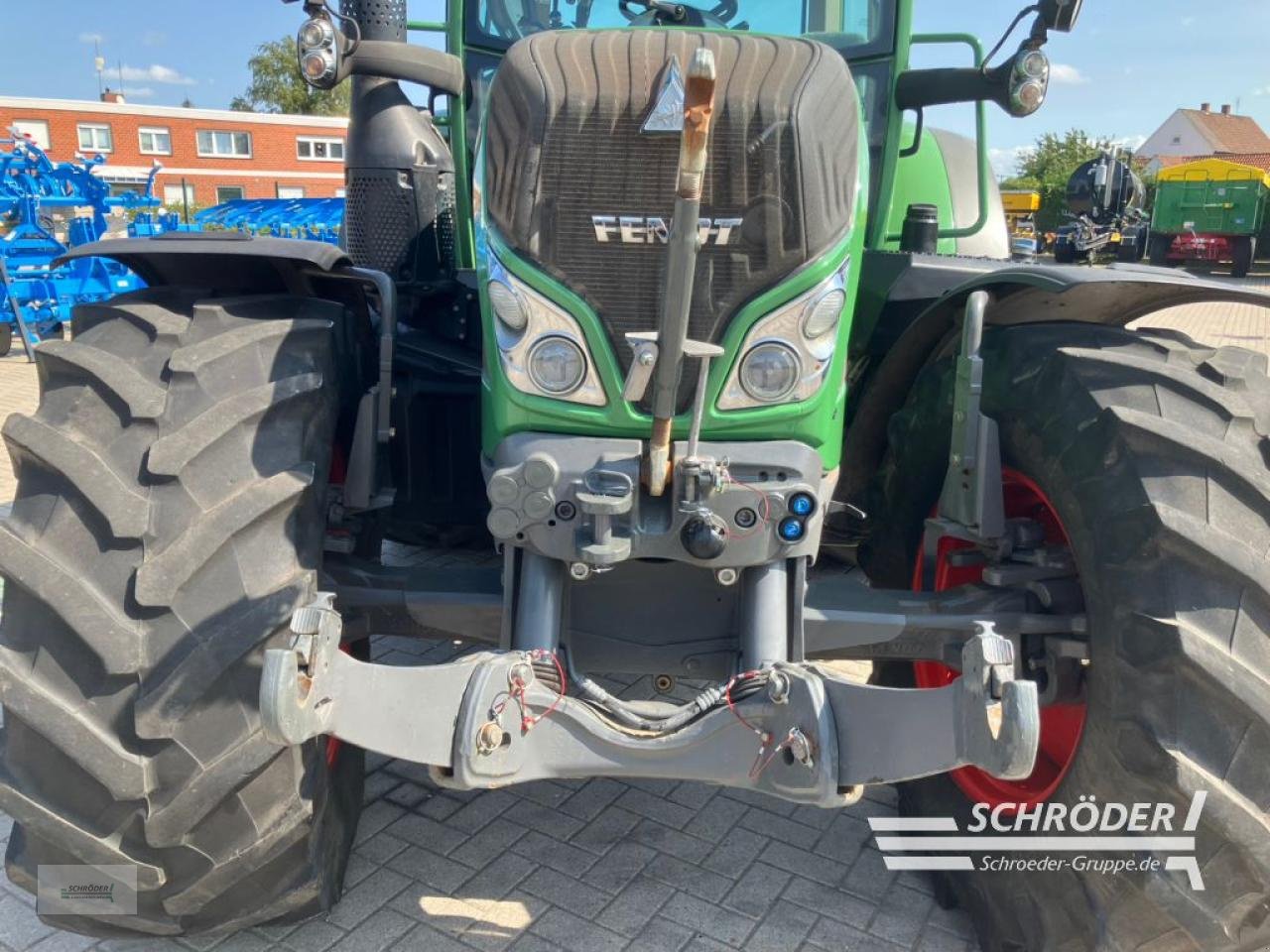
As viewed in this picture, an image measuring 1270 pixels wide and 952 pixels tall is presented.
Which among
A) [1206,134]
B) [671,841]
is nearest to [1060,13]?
[671,841]

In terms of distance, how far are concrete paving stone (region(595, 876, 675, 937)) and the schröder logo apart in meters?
0.64

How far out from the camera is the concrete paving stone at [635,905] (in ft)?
9.10

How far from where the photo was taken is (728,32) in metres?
2.56

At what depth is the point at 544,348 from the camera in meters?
2.41

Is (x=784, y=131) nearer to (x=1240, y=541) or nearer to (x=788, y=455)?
(x=788, y=455)

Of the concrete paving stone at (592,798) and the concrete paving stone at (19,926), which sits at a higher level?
the concrete paving stone at (19,926)

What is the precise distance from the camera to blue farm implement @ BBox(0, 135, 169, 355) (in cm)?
1228

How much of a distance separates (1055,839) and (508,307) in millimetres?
1738

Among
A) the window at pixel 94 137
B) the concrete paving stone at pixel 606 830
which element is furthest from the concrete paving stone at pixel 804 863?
the window at pixel 94 137

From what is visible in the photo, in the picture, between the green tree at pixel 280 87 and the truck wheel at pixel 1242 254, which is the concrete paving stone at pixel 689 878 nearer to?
the truck wheel at pixel 1242 254

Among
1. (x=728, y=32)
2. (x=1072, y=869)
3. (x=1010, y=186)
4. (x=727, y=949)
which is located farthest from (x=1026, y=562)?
(x=1010, y=186)

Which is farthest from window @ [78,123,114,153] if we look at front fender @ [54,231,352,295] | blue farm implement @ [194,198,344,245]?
front fender @ [54,231,352,295]

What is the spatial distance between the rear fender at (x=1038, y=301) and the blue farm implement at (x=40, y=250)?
11.2 meters

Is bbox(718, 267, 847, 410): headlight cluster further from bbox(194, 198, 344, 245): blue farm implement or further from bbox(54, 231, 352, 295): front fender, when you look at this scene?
bbox(194, 198, 344, 245): blue farm implement
